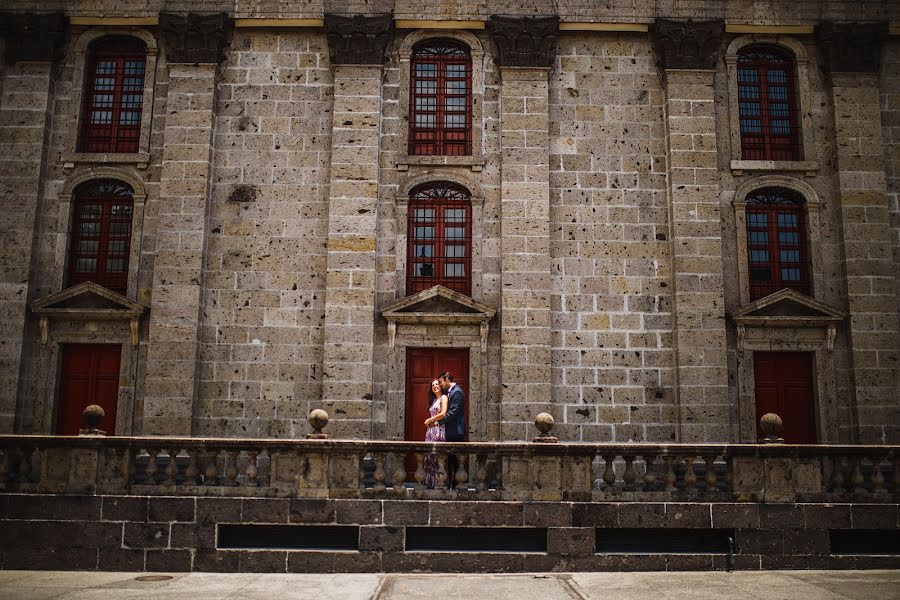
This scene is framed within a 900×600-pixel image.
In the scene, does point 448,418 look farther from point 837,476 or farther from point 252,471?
point 837,476

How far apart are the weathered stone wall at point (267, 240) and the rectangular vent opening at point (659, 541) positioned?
283 inches

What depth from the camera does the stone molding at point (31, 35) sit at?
54.6ft

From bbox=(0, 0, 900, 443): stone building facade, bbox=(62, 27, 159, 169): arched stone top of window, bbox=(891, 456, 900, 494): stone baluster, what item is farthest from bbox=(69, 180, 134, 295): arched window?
bbox=(891, 456, 900, 494): stone baluster

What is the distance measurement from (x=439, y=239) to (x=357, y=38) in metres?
4.85

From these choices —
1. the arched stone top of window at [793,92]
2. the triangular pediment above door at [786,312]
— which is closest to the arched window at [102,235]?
the triangular pediment above door at [786,312]

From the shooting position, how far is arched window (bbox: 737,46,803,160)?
16859 mm

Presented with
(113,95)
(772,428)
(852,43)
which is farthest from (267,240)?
(852,43)

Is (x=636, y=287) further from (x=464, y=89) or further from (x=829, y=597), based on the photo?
(x=829, y=597)

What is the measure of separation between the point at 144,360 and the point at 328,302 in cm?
406

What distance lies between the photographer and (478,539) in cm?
1049

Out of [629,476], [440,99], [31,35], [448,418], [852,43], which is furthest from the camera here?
[440,99]

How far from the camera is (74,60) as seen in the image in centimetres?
1694

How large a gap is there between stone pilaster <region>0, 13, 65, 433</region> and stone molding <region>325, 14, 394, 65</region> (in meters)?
6.15

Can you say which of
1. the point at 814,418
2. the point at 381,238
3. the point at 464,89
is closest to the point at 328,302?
the point at 381,238
